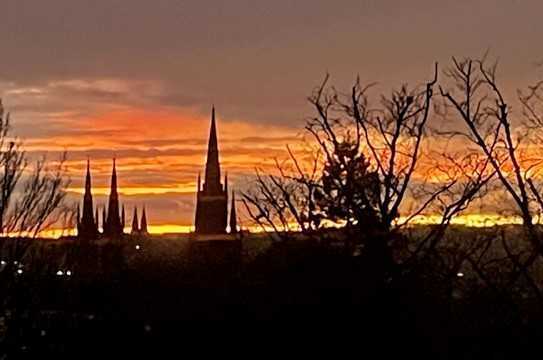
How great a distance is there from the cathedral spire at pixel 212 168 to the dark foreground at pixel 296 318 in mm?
35241

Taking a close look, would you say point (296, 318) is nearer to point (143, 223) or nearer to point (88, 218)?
point (88, 218)

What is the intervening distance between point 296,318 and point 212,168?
47.9 meters

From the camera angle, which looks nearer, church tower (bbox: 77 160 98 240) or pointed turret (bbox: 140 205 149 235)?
church tower (bbox: 77 160 98 240)

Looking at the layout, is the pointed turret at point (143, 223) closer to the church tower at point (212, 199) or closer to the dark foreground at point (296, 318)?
the church tower at point (212, 199)

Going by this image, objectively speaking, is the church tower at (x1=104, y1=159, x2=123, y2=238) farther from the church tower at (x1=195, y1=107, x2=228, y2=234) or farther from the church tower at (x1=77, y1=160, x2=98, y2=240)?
the church tower at (x1=195, y1=107, x2=228, y2=234)

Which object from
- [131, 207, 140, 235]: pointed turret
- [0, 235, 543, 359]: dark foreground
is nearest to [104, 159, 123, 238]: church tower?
[131, 207, 140, 235]: pointed turret

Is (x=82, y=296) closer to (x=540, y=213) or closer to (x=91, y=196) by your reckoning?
(x=540, y=213)

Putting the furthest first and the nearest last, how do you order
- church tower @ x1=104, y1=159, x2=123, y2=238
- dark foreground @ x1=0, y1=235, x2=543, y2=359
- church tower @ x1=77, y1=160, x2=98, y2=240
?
church tower @ x1=104, y1=159, x2=123, y2=238
church tower @ x1=77, y1=160, x2=98, y2=240
dark foreground @ x1=0, y1=235, x2=543, y2=359

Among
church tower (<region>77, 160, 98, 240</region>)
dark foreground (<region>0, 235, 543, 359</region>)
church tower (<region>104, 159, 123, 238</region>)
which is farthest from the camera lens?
church tower (<region>104, 159, 123, 238</region>)

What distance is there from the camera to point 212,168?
71.8 metres

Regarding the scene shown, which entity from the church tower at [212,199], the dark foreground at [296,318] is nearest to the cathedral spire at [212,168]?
the church tower at [212,199]

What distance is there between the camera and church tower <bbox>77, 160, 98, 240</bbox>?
68125 millimetres

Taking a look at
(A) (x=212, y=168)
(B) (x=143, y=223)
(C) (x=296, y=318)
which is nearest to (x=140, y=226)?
(B) (x=143, y=223)

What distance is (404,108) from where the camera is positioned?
31219mm
